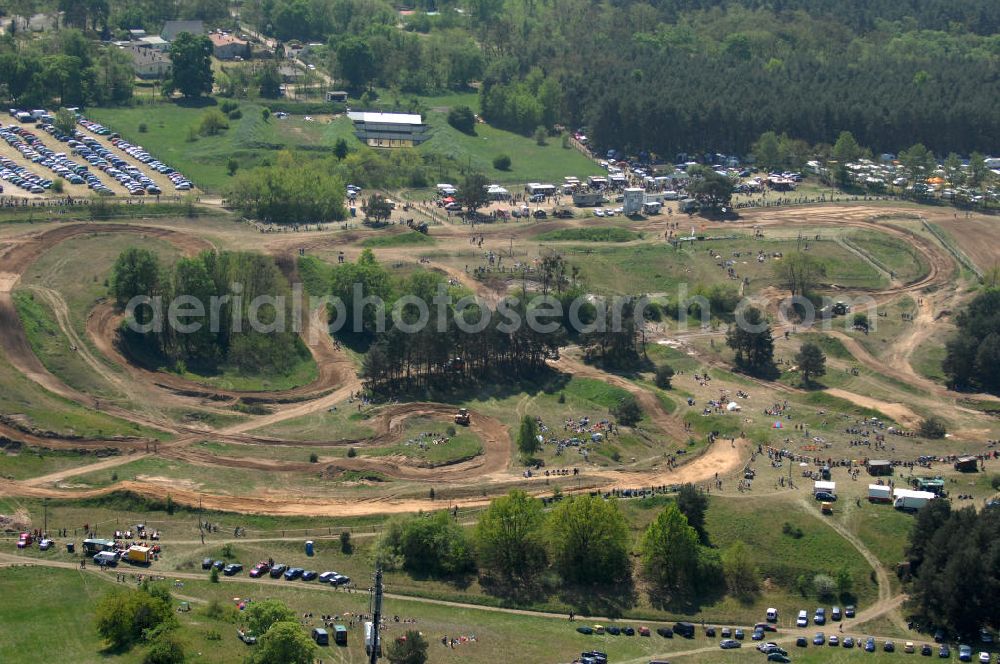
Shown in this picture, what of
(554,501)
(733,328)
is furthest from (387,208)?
(554,501)

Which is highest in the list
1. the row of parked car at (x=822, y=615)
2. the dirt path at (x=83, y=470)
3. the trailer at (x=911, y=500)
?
the trailer at (x=911, y=500)

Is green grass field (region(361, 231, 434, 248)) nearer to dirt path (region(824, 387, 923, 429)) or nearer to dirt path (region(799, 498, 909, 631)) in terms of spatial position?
dirt path (region(824, 387, 923, 429))

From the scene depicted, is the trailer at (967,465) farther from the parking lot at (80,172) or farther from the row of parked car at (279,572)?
the parking lot at (80,172)

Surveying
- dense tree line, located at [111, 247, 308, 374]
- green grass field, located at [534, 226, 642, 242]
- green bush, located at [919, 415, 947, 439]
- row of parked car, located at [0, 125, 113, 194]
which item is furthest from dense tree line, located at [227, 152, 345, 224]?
green bush, located at [919, 415, 947, 439]

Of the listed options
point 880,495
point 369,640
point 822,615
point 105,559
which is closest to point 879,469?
point 880,495

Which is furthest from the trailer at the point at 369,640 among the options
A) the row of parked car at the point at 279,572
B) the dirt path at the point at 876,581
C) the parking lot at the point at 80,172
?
the parking lot at the point at 80,172

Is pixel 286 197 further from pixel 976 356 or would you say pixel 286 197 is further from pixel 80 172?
pixel 976 356
